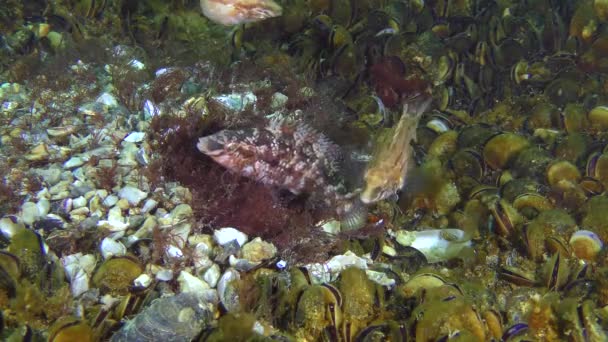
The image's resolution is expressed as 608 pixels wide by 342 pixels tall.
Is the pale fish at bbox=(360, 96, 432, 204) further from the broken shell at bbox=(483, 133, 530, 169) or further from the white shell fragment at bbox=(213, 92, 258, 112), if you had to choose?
the white shell fragment at bbox=(213, 92, 258, 112)

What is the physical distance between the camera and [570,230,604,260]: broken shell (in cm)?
370

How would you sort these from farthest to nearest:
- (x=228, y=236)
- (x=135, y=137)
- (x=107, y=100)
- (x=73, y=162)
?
(x=107, y=100) → (x=135, y=137) → (x=73, y=162) → (x=228, y=236)

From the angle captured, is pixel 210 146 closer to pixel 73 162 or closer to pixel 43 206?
pixel 73 162

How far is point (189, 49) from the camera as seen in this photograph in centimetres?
551

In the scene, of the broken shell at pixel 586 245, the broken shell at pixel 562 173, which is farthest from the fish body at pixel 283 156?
the broken shell at pixel 562 173

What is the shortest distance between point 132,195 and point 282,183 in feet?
4.01

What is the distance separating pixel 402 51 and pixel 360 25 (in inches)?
30.0

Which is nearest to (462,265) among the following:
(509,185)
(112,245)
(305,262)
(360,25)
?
(509,185)

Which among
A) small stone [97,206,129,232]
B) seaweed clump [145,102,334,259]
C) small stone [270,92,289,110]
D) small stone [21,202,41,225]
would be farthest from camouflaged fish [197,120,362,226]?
small stone [21,202,41,225]

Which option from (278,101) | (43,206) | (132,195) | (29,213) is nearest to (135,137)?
(132,195)

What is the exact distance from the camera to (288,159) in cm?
383

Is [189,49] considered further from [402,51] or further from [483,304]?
[483,304]

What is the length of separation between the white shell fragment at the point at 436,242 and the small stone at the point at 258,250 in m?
1.27

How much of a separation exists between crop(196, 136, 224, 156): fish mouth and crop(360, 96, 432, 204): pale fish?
3.98ft
